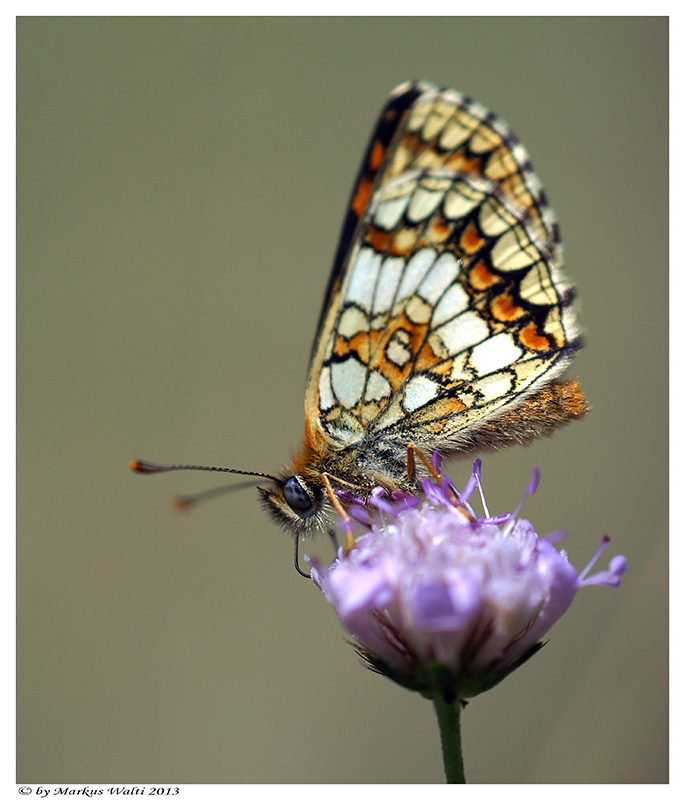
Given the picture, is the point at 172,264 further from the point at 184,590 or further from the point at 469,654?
the point at 469,654

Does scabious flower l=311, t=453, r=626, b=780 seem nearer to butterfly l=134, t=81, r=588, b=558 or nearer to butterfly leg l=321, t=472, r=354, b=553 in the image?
butterfly leg l=321, t=472, r=354, b=553

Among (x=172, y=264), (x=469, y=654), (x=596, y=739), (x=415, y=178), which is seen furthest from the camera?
(x=172, y=264)

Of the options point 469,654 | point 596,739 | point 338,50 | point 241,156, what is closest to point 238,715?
point 596,739

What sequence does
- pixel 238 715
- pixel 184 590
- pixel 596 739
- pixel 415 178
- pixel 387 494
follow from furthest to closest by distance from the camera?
pixel 184 590
pixel 238 715
pixel 596 739
pixel 415 178
pixel 387 494

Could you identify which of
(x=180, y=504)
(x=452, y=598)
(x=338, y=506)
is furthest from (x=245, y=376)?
(x=452, y=598)

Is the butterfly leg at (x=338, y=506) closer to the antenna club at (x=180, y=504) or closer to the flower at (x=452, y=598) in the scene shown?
the flower at (x=452, y=598)

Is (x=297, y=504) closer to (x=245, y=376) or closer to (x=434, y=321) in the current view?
(x=434, y=321)

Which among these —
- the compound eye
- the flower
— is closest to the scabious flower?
the flower
